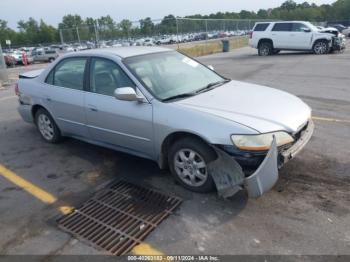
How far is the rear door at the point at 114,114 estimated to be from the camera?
13.5ft

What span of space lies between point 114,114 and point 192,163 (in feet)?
4.00

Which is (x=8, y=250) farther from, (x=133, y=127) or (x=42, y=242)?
(x=133, y=127)

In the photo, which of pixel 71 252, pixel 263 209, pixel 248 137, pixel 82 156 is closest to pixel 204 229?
pixel 263 209

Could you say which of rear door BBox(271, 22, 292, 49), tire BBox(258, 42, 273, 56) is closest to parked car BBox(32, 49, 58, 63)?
tire BBox(258, 42, 273, 56)

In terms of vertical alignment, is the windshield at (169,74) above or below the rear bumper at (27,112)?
above

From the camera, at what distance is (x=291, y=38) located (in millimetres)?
19578

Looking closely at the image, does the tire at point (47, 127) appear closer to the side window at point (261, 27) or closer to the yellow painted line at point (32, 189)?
the yellow painted line at point (32, 189)

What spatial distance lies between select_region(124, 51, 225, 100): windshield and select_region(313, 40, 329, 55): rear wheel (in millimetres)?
16368

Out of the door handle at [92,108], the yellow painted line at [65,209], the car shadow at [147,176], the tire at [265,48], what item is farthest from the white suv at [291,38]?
the yellow painted line at [65,209]

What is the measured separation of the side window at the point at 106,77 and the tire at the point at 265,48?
17506mm

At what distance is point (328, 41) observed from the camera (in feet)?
62.1

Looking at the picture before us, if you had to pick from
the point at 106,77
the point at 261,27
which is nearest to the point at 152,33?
the point at 261,27

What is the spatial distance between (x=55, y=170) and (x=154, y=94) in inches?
72.1

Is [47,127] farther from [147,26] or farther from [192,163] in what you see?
[147,26]
